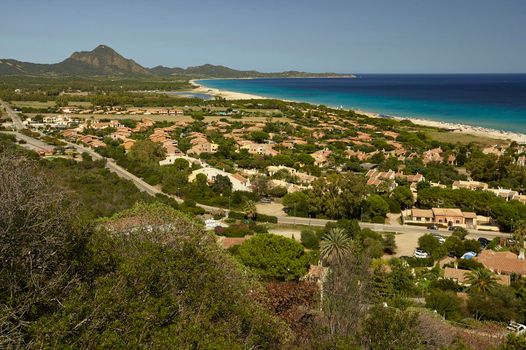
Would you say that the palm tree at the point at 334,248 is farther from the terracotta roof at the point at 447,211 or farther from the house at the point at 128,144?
the house at the point at 128,144

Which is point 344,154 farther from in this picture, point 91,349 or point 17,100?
point 17,100

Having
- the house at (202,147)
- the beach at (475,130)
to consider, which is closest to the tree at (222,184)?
the house at (202,147)

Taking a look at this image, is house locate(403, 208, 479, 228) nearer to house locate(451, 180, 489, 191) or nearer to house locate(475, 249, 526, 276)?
house locate(451, 180, 489, 191)

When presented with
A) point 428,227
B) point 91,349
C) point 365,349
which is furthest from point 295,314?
point 428,227

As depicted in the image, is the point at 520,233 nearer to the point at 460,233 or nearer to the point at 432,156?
the point at 460,233

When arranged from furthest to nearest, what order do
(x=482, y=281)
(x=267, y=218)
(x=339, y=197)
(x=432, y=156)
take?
(x=432, y=156) → (x=339, y=197) → (x=267, y=218) → (x=482, y=281)

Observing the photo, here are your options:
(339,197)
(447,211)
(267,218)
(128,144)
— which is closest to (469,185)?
(447,211)
